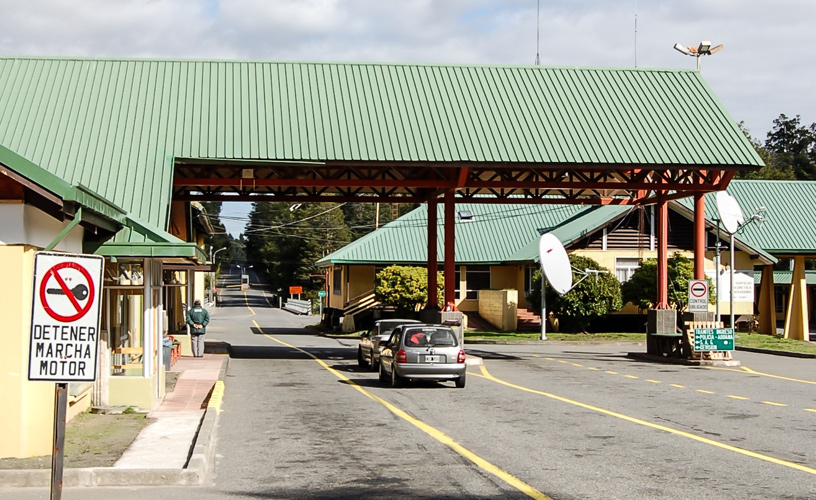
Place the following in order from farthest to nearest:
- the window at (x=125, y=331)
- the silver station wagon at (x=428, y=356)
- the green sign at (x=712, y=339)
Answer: the green sign at (x=712, y=339) < the silver station wagon at (x=428, y=356) < the window at (x=125, y=331)

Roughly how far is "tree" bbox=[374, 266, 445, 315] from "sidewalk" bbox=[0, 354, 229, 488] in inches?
1282

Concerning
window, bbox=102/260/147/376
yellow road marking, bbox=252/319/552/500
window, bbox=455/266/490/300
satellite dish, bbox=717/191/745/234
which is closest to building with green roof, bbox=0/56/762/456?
window, bbox=102/260/147/376

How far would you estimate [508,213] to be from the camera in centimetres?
6206

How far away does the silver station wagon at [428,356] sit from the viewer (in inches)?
861

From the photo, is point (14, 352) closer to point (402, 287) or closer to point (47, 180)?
point (47, 180)

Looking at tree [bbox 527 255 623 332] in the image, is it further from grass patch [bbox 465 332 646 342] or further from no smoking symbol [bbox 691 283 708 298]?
no smoking symbol [bbox 691 283 708 298]

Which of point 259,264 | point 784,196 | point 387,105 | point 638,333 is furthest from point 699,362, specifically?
point 259,264

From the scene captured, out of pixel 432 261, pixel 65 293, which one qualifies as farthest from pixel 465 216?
pixel 65 293

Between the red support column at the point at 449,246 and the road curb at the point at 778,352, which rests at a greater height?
the red support column at the point at 449,246

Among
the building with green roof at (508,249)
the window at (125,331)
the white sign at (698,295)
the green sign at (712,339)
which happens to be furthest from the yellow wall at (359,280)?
the window at (125,331)

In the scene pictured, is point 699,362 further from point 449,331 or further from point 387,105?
point 387,105

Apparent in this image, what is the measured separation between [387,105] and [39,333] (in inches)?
1026

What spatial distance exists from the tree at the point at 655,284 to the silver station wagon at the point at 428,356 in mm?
28002

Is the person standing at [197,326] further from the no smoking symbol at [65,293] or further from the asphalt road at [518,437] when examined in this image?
the no smoking symbol at [65,293]
